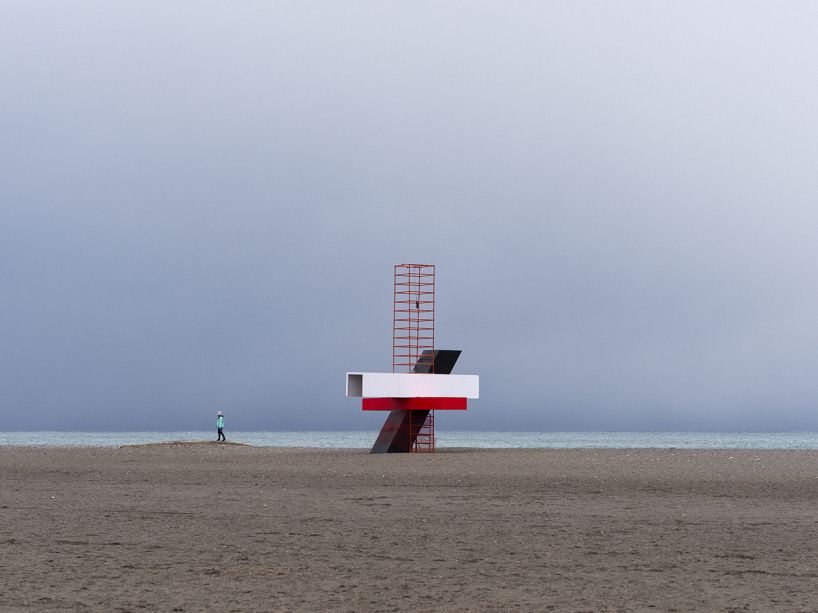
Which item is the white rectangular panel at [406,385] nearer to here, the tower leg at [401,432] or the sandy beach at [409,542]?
the tower leg at [401,432]

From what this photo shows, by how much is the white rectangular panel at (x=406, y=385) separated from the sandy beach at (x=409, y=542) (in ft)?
37.7

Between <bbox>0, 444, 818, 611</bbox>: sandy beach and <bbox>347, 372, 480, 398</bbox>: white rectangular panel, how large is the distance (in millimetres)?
11483

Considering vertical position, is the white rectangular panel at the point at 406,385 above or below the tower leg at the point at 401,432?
above

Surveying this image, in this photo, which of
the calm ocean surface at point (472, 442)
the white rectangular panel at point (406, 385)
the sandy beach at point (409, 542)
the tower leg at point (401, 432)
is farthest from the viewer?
the calm ocean surface at point (472, 442)

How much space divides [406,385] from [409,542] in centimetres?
2406

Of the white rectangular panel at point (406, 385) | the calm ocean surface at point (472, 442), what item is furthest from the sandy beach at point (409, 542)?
the calm ocean surface at point (472, 442)

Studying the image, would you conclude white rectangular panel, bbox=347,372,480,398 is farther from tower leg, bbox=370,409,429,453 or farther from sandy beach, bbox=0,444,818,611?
sandy beach, bbox=0,444,818,611

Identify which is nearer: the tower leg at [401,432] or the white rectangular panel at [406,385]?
the white rectangular panel at [406,385]

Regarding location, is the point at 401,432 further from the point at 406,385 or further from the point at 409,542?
the point at 409,542

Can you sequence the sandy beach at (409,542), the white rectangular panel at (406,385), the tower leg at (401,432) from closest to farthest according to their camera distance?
the sandy beach at (409,542) → the white rectangular panel at (406,385) → the tower leg at (401,432)

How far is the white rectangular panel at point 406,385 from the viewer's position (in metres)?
37.0

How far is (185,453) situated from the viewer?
39.3 metres

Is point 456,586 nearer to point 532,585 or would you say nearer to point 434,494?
point 532,585

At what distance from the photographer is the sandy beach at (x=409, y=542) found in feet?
32.7
